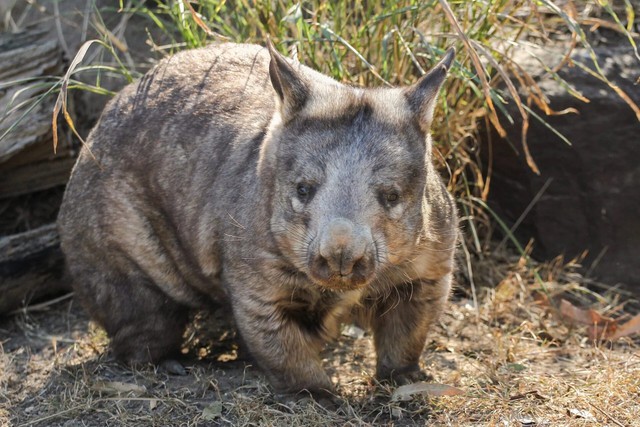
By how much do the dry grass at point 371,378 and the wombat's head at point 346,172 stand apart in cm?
78

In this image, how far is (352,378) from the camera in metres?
4.89

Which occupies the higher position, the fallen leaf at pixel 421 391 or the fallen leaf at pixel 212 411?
the fallen leaf at pixel 421 391

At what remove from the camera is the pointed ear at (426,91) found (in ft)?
13.5

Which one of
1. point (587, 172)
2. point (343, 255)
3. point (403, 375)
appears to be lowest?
point (403, 375)

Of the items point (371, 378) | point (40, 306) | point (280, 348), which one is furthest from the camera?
point (40, 306)

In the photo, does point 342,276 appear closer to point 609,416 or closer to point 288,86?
point 288,86

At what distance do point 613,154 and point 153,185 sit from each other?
9.14 feet

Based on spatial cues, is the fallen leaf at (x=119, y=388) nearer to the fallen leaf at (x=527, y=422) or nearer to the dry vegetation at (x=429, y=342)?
the dry vegetation at (x=429, y=342)

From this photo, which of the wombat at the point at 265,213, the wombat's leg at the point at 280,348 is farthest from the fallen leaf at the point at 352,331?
the wombat's leg at the point at 280,348

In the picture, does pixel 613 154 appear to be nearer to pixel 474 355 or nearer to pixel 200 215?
pixel 474 355

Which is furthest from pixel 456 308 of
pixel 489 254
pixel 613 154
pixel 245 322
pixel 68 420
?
pixel 68 420

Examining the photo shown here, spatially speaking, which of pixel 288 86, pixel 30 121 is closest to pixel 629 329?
pixel 288 86

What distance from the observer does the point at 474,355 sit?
17.1 ft

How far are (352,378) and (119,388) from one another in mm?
1151
